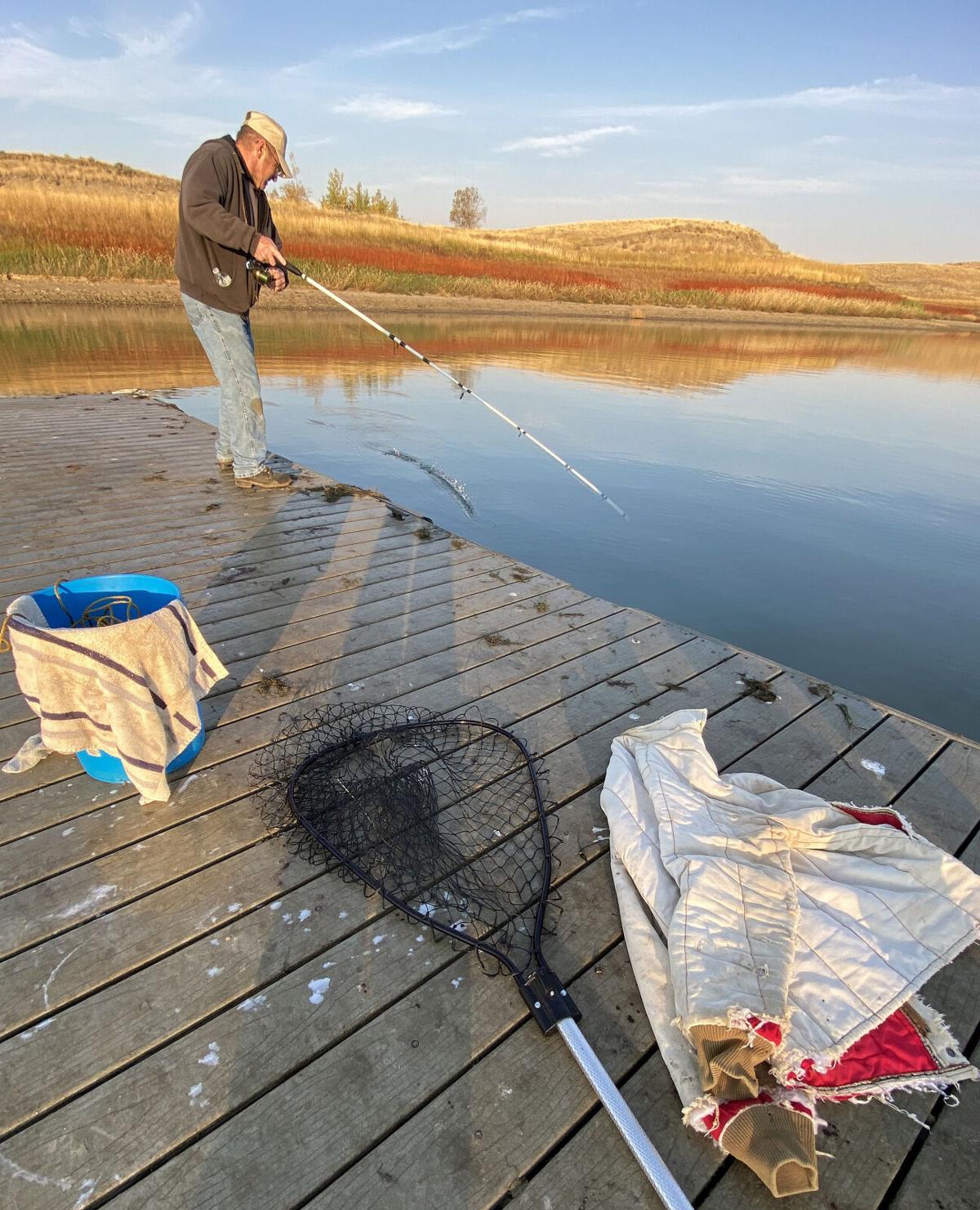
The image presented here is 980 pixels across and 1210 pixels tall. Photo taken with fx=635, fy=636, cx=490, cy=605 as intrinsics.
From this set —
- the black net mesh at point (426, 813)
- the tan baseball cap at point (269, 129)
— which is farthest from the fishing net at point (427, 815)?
the tan baseball cap at point (269, 129)

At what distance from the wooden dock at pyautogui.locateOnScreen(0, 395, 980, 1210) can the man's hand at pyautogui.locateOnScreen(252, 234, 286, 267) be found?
2.16 m

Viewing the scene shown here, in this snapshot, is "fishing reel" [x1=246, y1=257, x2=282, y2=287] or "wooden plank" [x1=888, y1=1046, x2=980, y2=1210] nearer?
"wooden plank" [x1=888, y1=1046, x2=980, y2=1210]

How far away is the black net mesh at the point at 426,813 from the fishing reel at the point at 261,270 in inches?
111

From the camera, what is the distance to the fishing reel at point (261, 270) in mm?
3754

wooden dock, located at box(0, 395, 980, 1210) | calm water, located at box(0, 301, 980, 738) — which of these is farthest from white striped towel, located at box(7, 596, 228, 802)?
calm water, located at box(0, 301, 980, 738)

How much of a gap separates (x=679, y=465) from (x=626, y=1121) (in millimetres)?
7117

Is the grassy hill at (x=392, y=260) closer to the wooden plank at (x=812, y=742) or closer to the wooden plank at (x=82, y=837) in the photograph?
the wooden plank at (x=82, y=837)

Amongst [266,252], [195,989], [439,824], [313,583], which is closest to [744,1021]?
[439,824]

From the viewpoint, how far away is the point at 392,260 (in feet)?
62.3

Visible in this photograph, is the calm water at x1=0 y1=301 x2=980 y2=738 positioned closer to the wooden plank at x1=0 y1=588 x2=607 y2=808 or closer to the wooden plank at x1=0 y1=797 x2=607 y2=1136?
the wooden plank at x1=0 y1=588 x2=607 y2=808

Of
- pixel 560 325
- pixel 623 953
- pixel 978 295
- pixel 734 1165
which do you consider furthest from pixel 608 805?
pixel 978 295

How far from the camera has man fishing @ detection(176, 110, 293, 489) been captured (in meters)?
3.44

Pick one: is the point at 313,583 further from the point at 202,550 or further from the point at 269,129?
the point at 269,129

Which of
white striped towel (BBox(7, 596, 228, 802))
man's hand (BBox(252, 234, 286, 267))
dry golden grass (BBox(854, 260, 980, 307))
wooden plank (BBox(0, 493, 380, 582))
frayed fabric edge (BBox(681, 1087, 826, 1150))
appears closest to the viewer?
frayed fabric edge (BBox(681, 1087, 826, 1150))
